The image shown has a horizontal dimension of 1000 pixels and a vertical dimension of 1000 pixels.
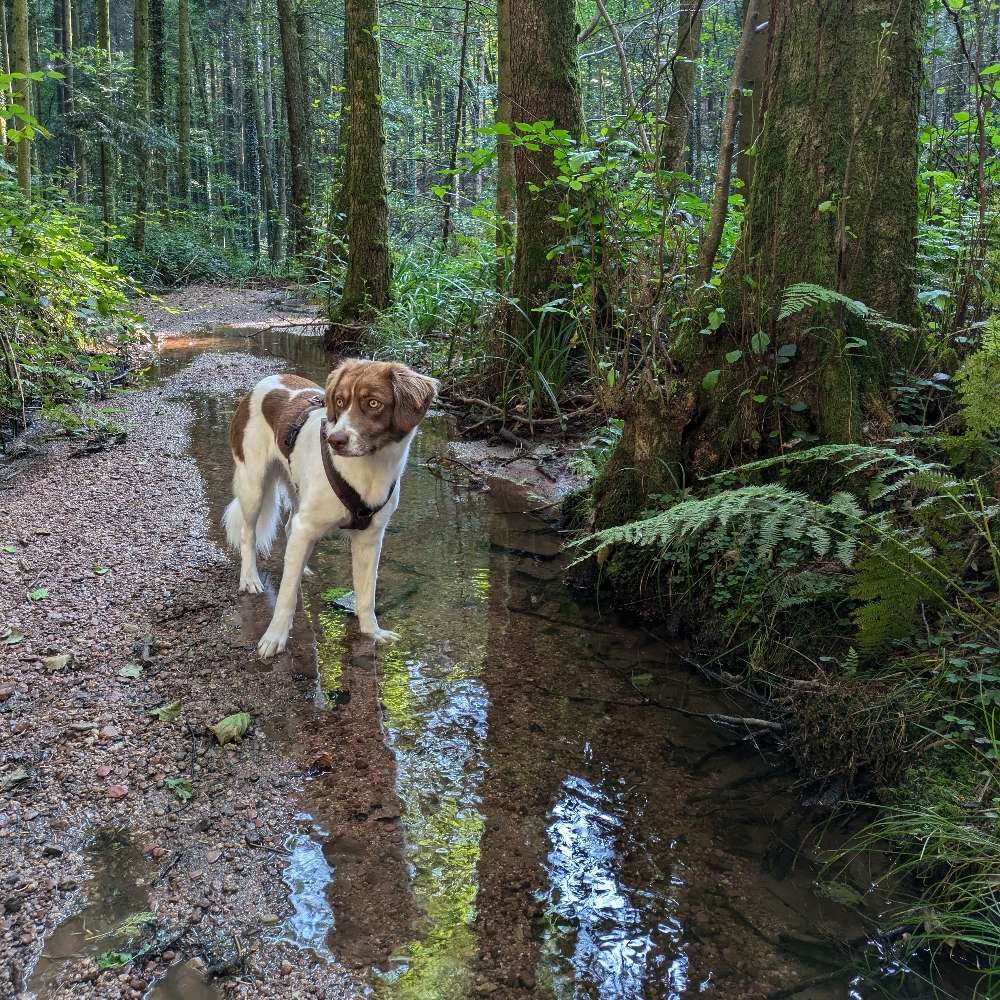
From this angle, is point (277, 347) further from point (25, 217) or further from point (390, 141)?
point (390, 141)

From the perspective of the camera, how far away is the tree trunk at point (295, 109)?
2108 cm

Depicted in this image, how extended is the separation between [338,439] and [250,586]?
5.02 ft

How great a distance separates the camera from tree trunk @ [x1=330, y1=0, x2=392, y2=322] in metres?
12.3

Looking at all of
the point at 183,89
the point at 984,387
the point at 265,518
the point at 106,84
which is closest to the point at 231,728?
the point at 265,518

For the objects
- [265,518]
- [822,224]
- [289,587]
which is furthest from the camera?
[265,518]

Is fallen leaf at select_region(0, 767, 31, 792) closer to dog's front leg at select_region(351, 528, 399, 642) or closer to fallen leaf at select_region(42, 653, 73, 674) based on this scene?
fallen leaf at select_region(42, 653, 73, 674)

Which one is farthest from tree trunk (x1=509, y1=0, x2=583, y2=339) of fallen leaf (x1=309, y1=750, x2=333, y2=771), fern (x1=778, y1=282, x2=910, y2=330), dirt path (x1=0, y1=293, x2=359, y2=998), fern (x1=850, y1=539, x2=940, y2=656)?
fallen leaf (x1=309, y1=750, x2=333, y2=771)

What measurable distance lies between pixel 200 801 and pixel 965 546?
305 centimetres

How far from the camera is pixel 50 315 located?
774cm

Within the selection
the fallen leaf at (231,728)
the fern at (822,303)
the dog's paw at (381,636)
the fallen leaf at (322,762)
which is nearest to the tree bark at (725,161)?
the fern at (822,303)

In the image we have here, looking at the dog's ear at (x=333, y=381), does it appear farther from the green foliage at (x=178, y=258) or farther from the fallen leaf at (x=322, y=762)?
the green foliage at (x=178, y=258)

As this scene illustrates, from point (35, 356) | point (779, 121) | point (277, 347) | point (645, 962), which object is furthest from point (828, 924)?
point (277, 347)

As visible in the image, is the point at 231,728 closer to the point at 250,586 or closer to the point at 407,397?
the point at 250,586

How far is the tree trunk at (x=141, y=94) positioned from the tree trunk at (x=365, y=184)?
13.5 meters
